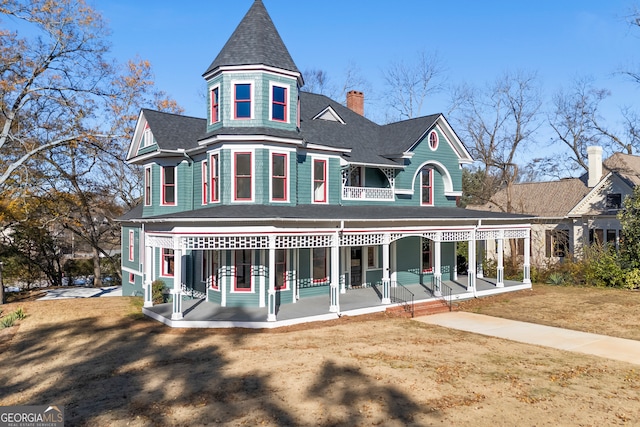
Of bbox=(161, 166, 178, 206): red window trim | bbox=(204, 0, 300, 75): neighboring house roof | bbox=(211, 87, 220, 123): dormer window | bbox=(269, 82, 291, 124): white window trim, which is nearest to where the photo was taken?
bbox=(204, 0, 300, 75): neighboring house roof

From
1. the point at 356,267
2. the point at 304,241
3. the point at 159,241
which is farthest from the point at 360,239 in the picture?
the point at 159,241

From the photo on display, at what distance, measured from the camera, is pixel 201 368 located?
442 inches

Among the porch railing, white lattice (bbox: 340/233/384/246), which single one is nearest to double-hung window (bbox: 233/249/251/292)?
white lattice (bbox: 340/233/384/246)

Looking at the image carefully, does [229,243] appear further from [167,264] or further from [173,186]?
[167,264]

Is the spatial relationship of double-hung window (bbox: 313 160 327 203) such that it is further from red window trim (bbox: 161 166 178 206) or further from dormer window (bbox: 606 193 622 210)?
dormer window (bbox: 606 193 622 210)

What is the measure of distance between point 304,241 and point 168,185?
29.0 feet

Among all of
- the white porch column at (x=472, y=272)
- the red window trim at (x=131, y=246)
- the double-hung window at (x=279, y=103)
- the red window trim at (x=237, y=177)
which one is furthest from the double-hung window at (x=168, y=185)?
the white porch column at (x=472, y=272)

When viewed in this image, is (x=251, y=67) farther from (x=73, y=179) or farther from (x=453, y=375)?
(x=73, y=179)

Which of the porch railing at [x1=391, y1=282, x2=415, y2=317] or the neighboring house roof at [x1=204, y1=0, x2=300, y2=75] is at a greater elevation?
the neighboring house roof at [x1=204, y1=0, x2=300, y2=75]

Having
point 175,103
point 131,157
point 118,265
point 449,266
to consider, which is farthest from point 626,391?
point 118,265

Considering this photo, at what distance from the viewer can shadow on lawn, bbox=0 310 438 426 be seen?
827 cm

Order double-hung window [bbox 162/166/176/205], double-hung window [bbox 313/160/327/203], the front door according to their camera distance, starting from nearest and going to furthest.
Answer: double-hung window [bbox 313/160/327/203] → double-hung window [bbox 162/166/176/205] → the front door

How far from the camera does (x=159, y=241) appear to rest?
17.5 metres

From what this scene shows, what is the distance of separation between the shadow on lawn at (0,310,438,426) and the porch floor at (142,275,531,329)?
3.79ft
